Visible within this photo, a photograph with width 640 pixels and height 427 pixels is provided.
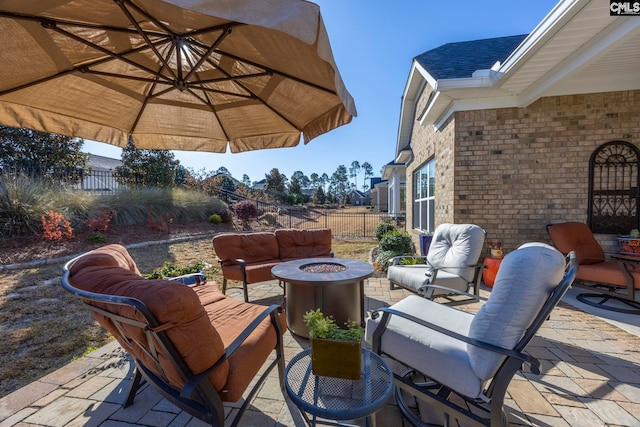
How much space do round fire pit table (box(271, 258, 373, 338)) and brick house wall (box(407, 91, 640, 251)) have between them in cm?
298

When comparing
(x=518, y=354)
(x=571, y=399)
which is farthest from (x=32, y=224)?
(x=571, y=399)

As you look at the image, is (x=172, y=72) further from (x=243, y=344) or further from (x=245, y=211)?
(x=245, y=211)

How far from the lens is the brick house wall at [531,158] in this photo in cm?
457

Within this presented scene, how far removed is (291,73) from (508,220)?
4.52 meters

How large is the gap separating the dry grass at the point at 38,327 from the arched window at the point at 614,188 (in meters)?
7.03

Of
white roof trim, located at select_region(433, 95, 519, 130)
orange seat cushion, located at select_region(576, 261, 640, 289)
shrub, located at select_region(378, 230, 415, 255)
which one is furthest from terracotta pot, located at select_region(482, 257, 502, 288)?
white roof trim, located at select_region(433, 95, 519, 130)

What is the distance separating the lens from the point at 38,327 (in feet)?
10.5

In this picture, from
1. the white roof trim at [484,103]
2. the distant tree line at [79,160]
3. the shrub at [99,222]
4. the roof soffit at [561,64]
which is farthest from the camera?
the distant tree line at [79,160]

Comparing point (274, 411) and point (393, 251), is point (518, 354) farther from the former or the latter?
point (393, 251)

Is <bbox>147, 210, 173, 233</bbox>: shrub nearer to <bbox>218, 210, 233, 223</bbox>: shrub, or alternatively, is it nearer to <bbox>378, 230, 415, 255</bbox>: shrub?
<bbox>218, 210, 233, 223</bbox>: shrub

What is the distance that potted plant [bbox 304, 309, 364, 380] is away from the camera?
4.54ft

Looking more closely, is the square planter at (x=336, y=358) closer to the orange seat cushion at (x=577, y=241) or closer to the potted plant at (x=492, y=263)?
the potted plant at (x=492, y=263)

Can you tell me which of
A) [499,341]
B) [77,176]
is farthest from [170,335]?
[77,176]

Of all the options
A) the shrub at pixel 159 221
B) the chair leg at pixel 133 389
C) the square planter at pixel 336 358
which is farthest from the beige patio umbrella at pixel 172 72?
the shrub at pixel 159 221
